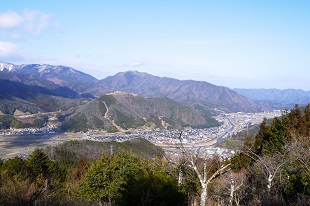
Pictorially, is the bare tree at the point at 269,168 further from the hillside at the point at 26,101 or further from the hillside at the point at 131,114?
the hillside at the point at 26,101

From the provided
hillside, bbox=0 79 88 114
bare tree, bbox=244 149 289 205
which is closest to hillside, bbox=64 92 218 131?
hillside, bbox=0 79 88 114

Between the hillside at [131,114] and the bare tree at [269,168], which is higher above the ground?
the bare tree at [269,168]

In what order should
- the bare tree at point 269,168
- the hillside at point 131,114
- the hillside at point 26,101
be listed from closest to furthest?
1. the bare tree at point 269,168
2. the hillside at point 131,114
3. the hillside at point 26,101

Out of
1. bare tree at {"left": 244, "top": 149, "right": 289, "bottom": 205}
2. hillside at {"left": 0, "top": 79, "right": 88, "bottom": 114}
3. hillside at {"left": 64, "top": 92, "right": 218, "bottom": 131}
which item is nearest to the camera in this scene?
bare tree at {"left": 244, "top": 149, "right": 289, "bottom": 205}

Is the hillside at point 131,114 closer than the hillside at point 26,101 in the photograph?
Yes

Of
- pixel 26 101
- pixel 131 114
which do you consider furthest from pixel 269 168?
pixel 26 101

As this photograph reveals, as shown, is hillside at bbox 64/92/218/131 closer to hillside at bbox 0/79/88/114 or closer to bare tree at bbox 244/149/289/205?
hillside at bbox 0/79/88/114

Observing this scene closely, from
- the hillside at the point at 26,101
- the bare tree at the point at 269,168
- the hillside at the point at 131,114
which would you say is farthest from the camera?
the hillside at the point at 26,101

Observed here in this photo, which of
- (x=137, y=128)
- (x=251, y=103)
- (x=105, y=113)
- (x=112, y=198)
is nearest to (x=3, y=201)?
(x=112, y=198)

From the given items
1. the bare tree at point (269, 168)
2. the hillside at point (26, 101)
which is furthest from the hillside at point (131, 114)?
the bare tree at point (269, 168)
